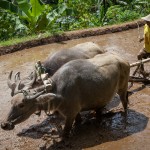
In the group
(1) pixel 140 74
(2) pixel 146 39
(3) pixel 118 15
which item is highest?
(2) pixel 146 39

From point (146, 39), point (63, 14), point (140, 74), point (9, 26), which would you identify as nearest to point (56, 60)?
point (146, 39)

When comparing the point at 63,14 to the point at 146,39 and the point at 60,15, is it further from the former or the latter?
the point at 146,39

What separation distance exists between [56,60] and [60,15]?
238 inches

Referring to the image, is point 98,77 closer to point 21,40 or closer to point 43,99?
point 43,99

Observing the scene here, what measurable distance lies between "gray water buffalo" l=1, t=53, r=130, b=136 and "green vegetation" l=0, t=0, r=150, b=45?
5709mm

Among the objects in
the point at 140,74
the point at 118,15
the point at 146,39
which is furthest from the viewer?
the point at 118,15

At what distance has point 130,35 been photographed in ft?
39.0

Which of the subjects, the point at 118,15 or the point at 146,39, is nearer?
the point at 146,39

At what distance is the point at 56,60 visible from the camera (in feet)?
23.8

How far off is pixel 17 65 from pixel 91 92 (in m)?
4.26

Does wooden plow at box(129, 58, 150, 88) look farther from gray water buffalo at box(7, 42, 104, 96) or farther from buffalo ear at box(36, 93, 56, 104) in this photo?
buffalo ear at box(36, 93, 56, 104)

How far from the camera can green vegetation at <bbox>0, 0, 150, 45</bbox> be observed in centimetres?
1216

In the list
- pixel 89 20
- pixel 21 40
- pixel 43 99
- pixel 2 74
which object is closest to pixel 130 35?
pixel 89 20

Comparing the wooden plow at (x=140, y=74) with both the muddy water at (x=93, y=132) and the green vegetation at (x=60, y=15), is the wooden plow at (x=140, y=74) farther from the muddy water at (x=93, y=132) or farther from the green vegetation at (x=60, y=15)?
the green vegetation at (x=60, y=15)
